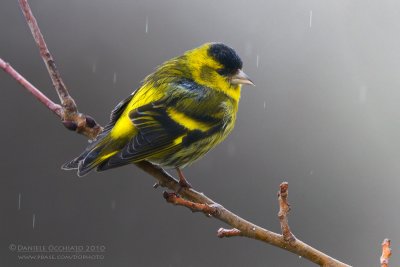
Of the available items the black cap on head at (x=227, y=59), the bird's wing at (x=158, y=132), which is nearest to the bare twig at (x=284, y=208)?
the bird's wing at (x=158, y=132)

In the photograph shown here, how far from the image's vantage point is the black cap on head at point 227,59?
506 centimetres

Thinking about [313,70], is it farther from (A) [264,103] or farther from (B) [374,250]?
(B) [374,250]

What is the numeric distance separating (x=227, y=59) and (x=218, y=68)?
9cm

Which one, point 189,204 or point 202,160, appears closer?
point 189,204

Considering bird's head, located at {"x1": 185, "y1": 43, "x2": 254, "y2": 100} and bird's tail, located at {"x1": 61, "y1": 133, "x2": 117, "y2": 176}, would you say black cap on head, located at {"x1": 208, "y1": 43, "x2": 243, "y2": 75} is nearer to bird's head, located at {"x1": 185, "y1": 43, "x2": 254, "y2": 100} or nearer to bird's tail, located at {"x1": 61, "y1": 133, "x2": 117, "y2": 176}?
bird's head, located at {"x1": 185, "y1": 43, "x2": 254, "y2": 100}

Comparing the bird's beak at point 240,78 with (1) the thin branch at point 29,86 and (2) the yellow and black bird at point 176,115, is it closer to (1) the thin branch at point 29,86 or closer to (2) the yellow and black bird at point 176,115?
(2) the yellow and black bird at point 176,115

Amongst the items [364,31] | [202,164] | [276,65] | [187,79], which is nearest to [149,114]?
[187,79]

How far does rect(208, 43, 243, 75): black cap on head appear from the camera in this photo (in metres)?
5.06

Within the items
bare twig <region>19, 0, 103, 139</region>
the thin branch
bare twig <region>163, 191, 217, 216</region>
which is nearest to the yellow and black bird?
bare twig <region>19, 0, 103, 139</region>

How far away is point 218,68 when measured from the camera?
200 inches

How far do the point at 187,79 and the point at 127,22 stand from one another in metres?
6.30

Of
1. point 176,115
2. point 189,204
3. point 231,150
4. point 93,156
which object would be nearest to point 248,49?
point 231,150

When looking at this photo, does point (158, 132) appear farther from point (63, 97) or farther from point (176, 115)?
point (63, 97)

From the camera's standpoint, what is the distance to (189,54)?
5.21 m
